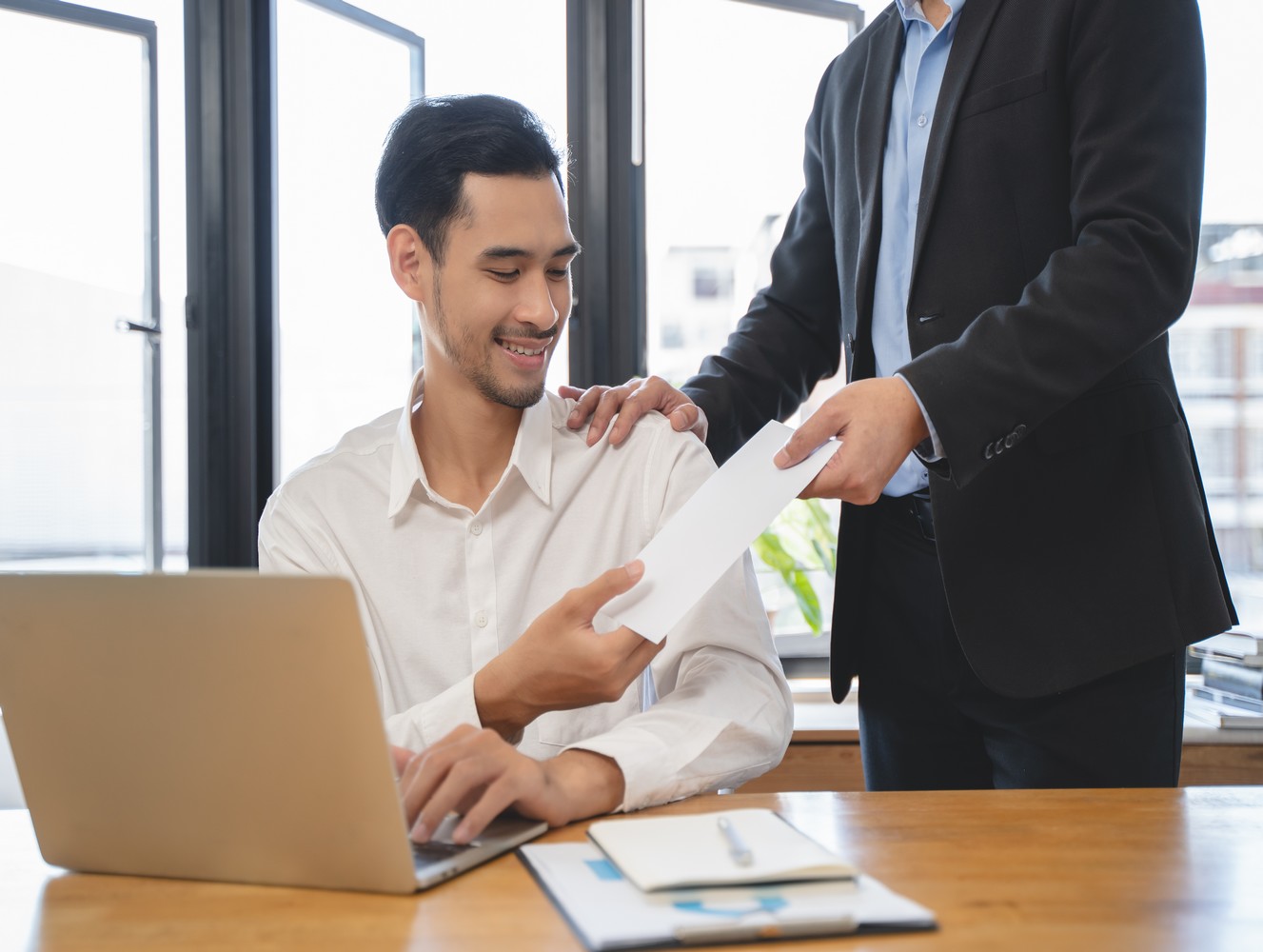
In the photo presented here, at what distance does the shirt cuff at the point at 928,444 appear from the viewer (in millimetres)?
1338

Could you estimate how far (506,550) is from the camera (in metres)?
1.53

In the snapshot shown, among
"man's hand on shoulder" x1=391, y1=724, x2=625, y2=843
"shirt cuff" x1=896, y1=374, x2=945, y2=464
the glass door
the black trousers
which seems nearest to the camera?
"man's hand on shoulder" x1=391, y1=724, x2=625, y2=843

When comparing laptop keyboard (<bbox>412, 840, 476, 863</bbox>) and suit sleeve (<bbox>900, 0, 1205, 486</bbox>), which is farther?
suit sleeve (<bbox>900, 0, 1205, 486</bbox>)

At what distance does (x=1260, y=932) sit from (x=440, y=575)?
996 millimetres

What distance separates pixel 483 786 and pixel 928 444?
2.24 feet

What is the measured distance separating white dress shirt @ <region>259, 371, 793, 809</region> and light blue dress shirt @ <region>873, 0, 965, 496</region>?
12.1 inches

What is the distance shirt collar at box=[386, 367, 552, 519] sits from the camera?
1.53 metres

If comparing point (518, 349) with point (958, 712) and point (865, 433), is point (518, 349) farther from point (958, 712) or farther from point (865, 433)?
point (958, 712)

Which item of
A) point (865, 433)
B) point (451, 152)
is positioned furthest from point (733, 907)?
point (451, 152)

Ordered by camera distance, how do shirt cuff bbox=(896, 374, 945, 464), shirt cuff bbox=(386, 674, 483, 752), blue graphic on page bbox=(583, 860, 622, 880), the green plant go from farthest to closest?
the green plant, shirt cuff bbox=(896, 374, 945, 464), shirt cuff bbox=(386, 674, 483, 752), blue graphic on page bbox=(583, 860, 622, 880)

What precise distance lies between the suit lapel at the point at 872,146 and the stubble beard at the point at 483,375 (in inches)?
18.2

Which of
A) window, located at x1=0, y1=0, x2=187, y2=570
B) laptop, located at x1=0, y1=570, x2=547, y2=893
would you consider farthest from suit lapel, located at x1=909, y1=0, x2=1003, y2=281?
window, located at x1=0, y1=0, x2=187, y2=570

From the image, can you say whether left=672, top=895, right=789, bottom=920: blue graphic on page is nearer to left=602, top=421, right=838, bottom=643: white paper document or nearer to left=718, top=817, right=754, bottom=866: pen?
left=718, top=817, right=754, bottom=866: pen

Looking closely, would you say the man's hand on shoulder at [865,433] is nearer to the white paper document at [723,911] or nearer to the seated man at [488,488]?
the seated man at [488,488]
